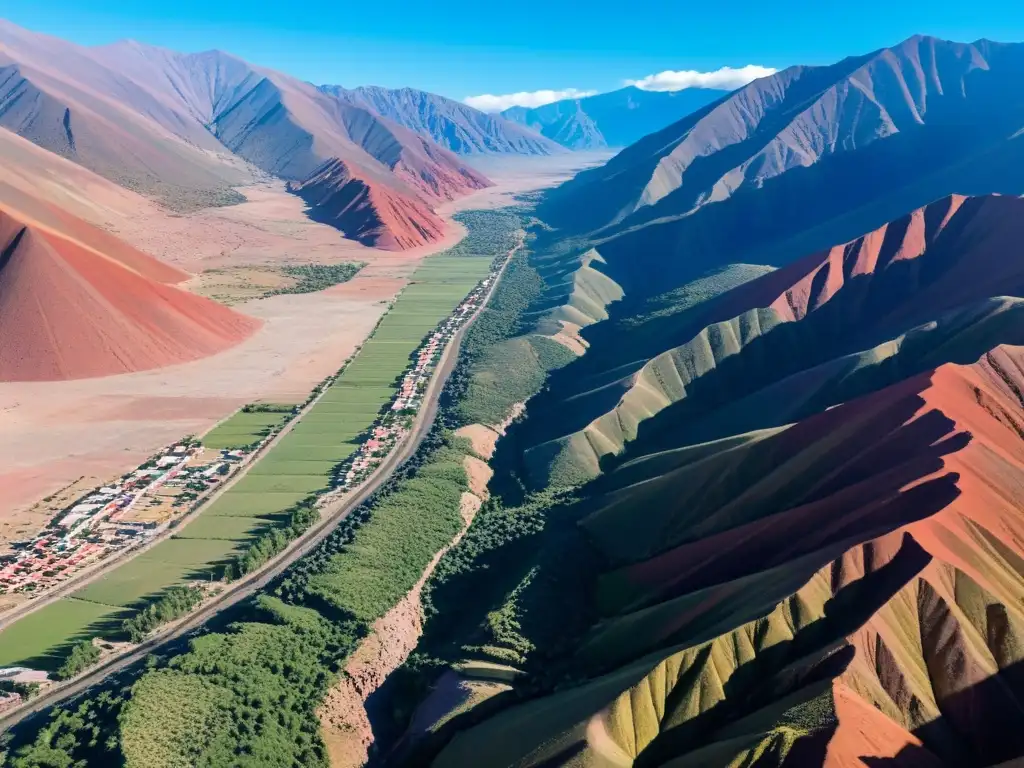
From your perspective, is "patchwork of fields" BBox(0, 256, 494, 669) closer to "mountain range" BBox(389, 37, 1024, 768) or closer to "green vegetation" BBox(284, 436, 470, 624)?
"green vegetation" BBox(284, 436, 470, 624)

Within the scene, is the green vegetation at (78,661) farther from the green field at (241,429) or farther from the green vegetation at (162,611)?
the green field at (241,429)

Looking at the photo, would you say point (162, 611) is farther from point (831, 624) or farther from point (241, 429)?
point (831, 624)

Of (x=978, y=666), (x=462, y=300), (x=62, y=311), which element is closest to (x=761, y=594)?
(x=978, y=666)

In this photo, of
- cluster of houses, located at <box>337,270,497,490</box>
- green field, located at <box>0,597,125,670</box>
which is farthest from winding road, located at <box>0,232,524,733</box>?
green field, located at <box>0,597,125,670</box>

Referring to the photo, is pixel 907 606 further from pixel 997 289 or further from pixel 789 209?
pixel 789 209

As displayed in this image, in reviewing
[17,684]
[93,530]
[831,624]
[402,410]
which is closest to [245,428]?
[402,410]

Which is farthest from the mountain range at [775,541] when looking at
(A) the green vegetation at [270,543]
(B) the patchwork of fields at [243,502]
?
(B) the patchwork of fields at [243,502]
